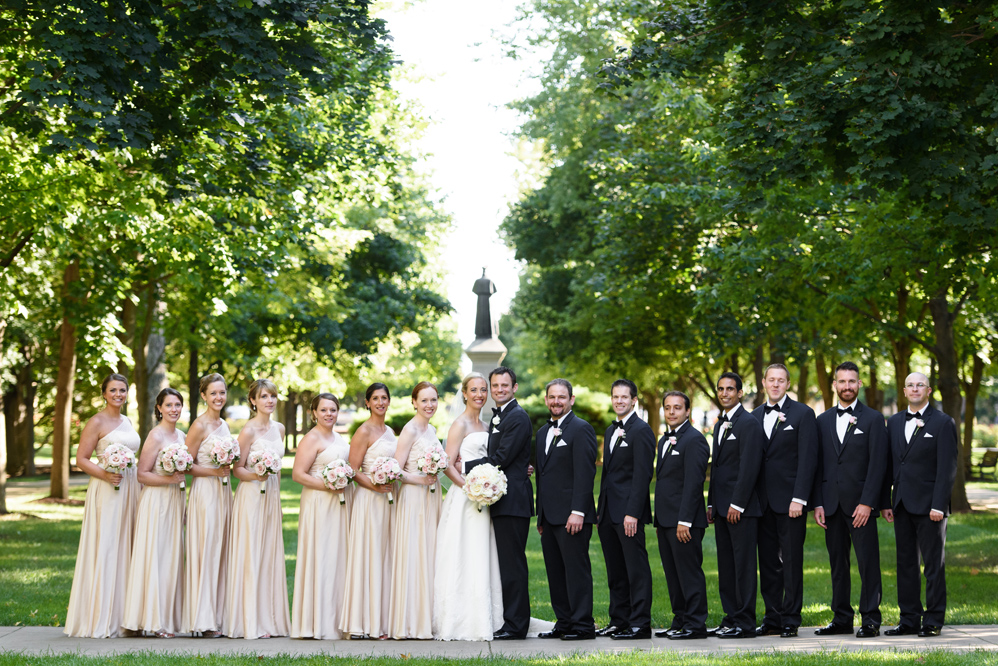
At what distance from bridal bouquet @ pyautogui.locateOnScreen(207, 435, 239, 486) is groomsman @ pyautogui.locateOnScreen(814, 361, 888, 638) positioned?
515 centimetres

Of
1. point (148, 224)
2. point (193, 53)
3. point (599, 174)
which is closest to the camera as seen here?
point (193, 53)

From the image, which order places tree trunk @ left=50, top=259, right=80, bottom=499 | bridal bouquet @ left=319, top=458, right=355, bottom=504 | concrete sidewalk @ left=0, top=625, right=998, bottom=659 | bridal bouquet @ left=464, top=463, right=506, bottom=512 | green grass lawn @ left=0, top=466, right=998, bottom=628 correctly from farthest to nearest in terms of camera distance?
1. tree trunk @ left=50, top=259, right=80, bottom=499
2. green grass lawn @ left=0, top=466, right=998, bottom=628
3. bridal bouquet @ left=319, top=458, right=355, bottom=504
4. bridal bouquet @ left=464, top=463, right=506, bottom=512
5. concrete sidewalk @ left=0, top=625, right=998, bottom=659

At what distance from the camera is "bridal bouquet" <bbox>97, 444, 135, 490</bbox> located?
8.61m

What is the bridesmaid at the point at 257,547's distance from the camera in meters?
8.63

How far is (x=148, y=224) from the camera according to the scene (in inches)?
618

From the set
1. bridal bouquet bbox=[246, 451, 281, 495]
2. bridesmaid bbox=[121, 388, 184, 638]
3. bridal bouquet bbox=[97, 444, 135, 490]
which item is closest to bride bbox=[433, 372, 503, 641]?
bridal bouquet bbox=[246, 451, 281, 495]

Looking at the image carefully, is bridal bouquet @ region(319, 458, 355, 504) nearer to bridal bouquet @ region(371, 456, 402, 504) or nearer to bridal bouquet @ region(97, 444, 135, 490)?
bridal bouquet @ region(371, 456, 402, 504)

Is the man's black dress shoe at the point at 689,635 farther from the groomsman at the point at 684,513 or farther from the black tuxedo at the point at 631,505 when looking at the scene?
the black tuxedo at the point at 631,505

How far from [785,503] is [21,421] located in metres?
31.6

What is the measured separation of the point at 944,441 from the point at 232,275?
12400 mm

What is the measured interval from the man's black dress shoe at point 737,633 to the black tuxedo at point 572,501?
118 cm

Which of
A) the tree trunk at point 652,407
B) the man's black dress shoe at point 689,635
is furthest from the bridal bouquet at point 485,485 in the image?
the tree trunk at point 652,407

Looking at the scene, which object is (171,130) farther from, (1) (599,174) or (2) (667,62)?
(1) (599,174)

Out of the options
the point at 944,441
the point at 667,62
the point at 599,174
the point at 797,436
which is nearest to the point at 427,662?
the point at 797,436
